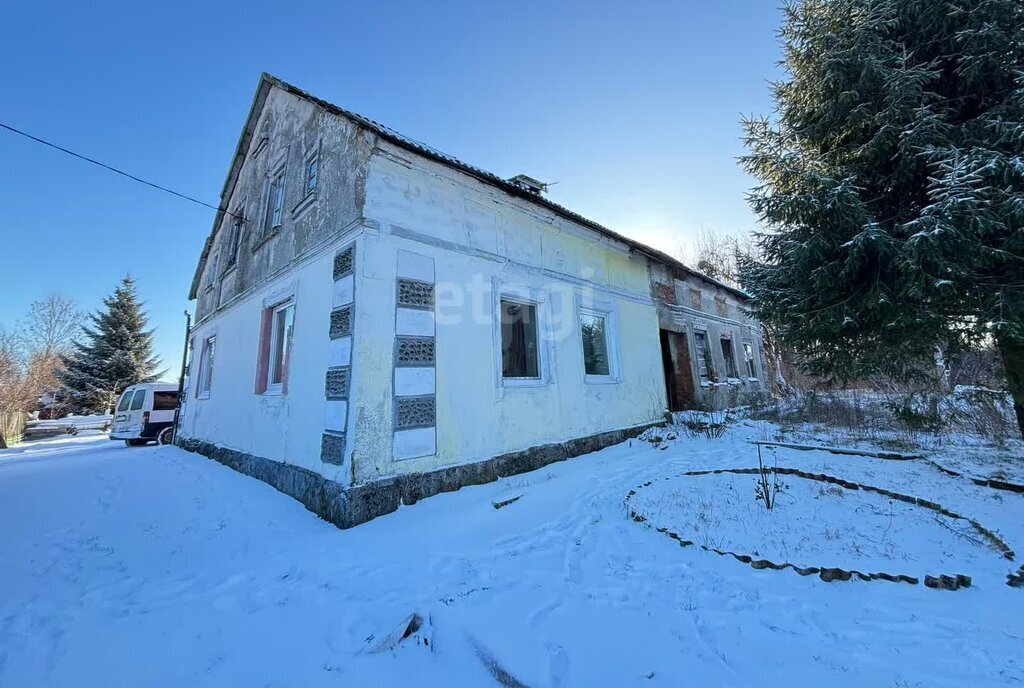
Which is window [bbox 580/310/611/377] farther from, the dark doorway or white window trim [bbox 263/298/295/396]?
white window trim [bbox 263/298/295/396]

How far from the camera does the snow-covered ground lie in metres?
2.00

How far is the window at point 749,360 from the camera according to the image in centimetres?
1533

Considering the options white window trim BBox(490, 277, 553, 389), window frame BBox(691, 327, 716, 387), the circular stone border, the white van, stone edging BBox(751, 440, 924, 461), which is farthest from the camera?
the white van

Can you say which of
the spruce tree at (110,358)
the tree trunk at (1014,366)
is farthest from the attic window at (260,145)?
the spruce tree at (110,358)

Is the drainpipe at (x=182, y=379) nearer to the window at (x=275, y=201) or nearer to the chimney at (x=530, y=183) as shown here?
the window at (x=275, y=201)

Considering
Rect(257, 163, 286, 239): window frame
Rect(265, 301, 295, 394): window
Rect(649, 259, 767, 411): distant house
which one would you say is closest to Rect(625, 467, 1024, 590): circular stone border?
Rect(265, 301, 295, 394): window

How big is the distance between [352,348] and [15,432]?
23.1 m

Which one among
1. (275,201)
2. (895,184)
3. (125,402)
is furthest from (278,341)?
(125,402)

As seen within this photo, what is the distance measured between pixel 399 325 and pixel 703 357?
10.9m

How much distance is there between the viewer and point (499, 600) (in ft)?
8.80

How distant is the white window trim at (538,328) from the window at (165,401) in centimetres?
1294

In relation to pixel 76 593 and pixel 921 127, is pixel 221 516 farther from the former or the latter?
pixel 921 127

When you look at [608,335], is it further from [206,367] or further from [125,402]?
[125,402]

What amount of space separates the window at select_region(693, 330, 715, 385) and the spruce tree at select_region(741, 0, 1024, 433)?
553 centimetres
